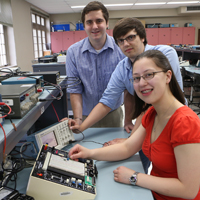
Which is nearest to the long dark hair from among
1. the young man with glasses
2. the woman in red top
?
the woman in red top

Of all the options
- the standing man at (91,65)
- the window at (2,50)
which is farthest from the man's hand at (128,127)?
the window at (2,50)

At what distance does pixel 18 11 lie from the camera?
22.2ft

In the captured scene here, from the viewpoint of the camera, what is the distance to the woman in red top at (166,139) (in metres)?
0.83

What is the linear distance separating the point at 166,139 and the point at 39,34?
9571 millimetres

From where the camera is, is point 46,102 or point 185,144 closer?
point 185,144

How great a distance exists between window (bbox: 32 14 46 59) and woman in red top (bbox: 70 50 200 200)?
8623 mm

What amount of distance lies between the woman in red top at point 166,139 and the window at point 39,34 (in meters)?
8.62

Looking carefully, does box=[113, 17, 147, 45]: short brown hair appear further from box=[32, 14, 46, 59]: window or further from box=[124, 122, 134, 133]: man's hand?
box=[32, 14, 46, 59]: window

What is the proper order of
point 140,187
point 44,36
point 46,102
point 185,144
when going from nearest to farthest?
point 185,144
point 140,187
point 46,102
point 44,36

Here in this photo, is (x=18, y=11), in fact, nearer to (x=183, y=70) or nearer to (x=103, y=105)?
(x=183, y=70)

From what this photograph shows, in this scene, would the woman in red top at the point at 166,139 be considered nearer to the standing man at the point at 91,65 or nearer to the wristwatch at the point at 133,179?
the wristwatch at the point at 133,179

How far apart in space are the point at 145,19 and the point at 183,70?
6.57m

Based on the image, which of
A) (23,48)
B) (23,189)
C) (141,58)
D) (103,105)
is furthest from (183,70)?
(23,48)

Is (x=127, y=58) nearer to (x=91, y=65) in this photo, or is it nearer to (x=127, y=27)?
(x=127, y=27)
